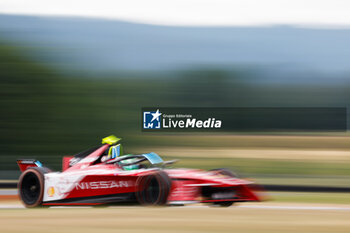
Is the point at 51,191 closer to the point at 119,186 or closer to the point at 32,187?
the point at 32,187

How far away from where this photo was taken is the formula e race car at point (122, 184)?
1170cm

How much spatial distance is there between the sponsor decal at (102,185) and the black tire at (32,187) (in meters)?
0.90

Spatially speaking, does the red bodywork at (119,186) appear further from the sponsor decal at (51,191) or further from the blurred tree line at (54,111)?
the blurred tree line at (54,111)

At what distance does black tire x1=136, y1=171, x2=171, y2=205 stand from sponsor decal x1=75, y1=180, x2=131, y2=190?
28 cm

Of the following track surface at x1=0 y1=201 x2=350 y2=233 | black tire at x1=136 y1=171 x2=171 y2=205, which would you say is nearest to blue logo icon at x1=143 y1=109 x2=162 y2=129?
black tire at x1=136 y1=171 x2=171 y2=205

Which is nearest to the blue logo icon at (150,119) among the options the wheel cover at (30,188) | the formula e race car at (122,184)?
the wheel cover at (30,188)

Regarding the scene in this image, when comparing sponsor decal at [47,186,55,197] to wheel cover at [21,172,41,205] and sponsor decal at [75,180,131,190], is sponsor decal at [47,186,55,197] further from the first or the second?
sponsor decal at [75,180,131,190]

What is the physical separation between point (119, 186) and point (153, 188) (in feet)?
2.14

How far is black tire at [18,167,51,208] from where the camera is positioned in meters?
12.8

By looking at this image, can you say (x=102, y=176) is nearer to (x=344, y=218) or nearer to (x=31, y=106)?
(x=344, y=218)

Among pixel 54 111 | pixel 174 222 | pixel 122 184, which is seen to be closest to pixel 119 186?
pixel 122 184

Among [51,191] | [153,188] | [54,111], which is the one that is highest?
[54,111]

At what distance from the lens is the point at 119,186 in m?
11.9

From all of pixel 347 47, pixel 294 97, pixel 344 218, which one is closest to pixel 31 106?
pixel 344 218
